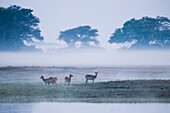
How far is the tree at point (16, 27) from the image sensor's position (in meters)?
54.6

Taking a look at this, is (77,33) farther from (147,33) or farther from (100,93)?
(100,93)

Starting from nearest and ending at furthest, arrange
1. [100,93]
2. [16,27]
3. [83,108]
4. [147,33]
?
[83,108]
[100,93]
[16,27]
[147,33]

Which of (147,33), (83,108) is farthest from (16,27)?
(83,108)

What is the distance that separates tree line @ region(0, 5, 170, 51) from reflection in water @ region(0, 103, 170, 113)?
124ft

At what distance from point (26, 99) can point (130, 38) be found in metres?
45.3

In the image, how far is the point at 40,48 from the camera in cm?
6347

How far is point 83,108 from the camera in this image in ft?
55.6

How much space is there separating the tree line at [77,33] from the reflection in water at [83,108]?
3795 centimetres

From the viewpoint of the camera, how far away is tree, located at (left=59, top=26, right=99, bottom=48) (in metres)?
63.5

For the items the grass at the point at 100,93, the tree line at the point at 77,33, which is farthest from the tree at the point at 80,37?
the grass at the point at 100,93

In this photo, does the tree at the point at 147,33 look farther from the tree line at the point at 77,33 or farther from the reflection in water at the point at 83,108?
the reflection in water at the point at 83,108

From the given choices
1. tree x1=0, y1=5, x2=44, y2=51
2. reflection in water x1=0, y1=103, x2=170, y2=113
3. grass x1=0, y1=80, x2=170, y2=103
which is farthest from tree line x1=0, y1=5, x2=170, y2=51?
reflection in water x1=0, y1=103, x2=170, y2=113

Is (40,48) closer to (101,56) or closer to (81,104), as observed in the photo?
(101,56)

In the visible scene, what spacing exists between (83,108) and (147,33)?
1790 inches
